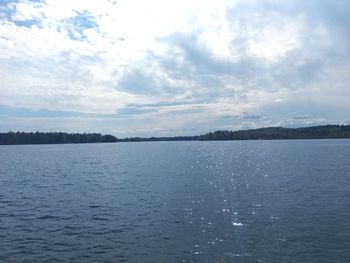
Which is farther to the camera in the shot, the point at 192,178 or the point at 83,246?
the point at 192,178

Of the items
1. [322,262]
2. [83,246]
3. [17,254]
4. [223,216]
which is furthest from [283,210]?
[17,254]

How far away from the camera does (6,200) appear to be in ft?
156

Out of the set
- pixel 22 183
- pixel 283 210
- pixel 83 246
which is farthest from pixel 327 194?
pixel 22 183

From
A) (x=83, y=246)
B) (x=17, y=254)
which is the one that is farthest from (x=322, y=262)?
(x=17, y=254)

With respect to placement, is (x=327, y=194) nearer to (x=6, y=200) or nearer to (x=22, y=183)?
(x=6, y=200)

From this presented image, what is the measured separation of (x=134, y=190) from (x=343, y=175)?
37994 mm

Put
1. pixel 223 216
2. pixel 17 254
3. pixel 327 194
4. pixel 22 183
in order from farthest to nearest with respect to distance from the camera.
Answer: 1. pixel 22 183
2. pixel 327 194
3. pixel 223 216
4. pixel 17 254

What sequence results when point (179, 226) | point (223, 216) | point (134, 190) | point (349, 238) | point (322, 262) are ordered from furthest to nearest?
1. point (134, 190)
2. point (223, 216)
3. point (179, 226)
4. point (349, 238)
5. point (322, 262)

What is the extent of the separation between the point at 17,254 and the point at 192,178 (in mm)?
44906

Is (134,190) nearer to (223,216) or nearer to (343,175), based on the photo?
(223,216)

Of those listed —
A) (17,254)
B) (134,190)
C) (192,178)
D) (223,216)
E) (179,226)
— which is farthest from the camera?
(192,178)

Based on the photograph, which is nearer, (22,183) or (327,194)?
(327,194)

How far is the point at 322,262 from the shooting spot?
23.7m

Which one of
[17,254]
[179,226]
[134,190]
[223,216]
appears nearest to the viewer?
[17,254]
